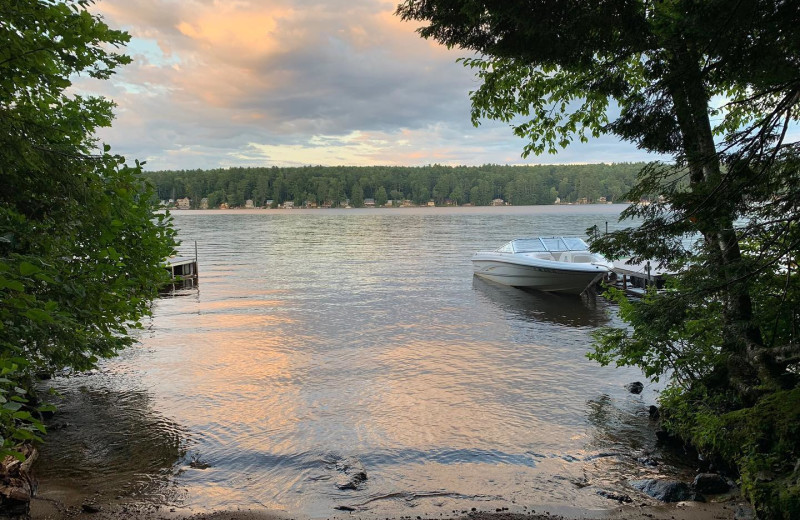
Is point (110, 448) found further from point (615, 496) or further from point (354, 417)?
point (615, 496)

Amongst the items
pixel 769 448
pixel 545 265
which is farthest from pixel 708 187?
pixel 545 265

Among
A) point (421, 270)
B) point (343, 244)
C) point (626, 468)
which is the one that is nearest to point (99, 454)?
point (626, 468)

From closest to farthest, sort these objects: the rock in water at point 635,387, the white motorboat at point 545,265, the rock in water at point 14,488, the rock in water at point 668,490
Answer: the rock in water at point 14,488 < the rock in water at point 668,490 < the rock in water at point 635,387 < the white motorboat at point 545,265

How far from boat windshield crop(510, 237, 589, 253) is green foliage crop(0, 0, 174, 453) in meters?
21.4

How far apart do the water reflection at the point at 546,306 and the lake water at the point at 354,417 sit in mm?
314

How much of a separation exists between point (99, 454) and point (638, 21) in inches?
354

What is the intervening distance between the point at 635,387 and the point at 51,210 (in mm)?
10286

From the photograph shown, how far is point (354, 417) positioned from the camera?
9.59 m

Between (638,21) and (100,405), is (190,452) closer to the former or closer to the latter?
(100,405)

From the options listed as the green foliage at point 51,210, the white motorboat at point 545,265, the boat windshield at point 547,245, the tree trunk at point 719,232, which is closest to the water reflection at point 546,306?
the white motorboat at point 545,265

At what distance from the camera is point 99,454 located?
796 centimetres

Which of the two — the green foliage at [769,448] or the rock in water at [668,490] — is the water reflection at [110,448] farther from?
the green foliage at [769,448]

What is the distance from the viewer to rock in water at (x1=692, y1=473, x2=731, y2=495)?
6.66 metres

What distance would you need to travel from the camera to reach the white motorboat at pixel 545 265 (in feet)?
74.7
